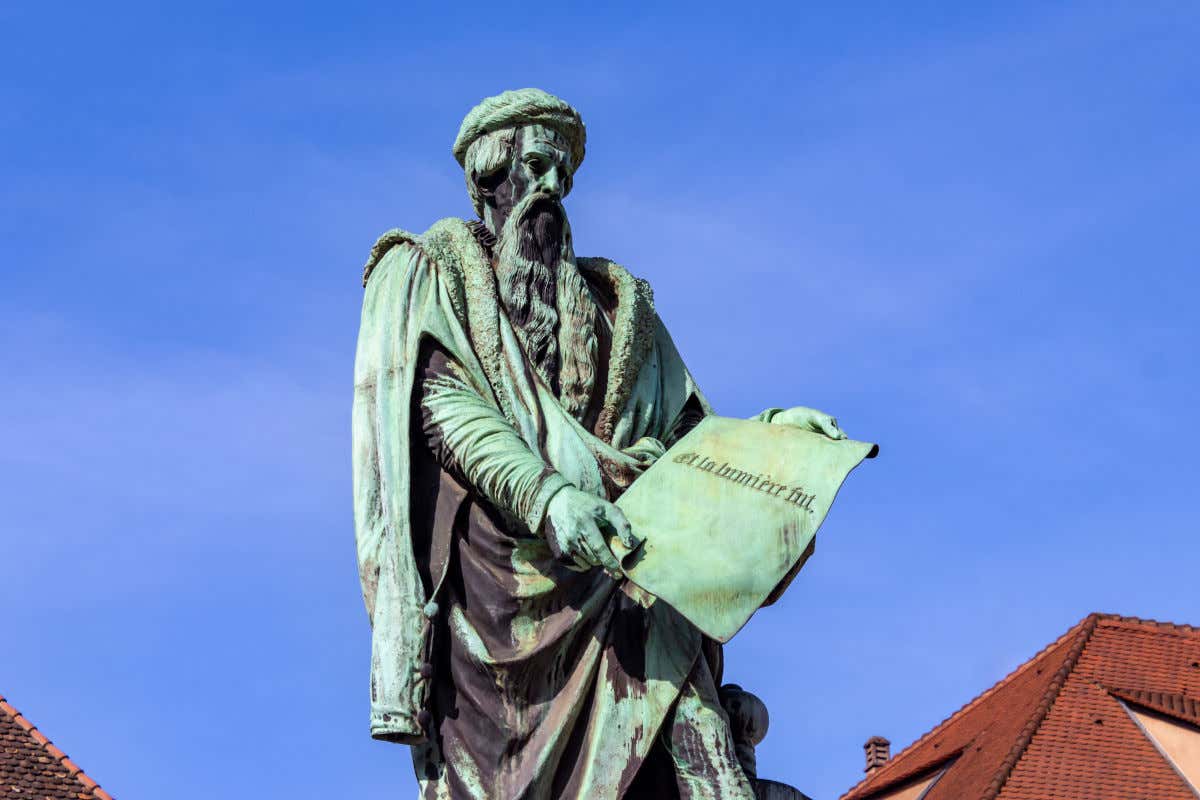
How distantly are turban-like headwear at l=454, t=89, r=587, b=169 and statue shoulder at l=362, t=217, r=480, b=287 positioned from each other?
349 mm

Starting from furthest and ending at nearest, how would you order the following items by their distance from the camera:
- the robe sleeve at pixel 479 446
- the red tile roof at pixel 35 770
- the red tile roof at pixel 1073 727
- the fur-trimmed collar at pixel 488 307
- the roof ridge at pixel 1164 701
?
1. the roof ridge at pixel 1164 701
2. the red tile roof at pixel 1073 727
3. the red tile roof at pixel 35 770
4. the fur-trimmed collar at pixel 488 307
5. the robe sleeve at pixel 479 446

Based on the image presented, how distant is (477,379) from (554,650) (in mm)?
995

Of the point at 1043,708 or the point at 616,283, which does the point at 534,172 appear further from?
the point at 1043,708

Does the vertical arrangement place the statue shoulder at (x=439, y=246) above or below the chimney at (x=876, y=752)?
below

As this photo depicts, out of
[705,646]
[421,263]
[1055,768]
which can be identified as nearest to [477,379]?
[421,263]

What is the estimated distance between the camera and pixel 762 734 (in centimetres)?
980

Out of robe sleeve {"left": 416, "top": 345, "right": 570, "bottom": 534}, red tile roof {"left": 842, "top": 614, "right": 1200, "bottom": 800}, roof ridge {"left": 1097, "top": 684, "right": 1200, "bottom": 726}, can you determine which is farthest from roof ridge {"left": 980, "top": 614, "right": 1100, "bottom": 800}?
robe sleeve {"left": 416, "top": 345, "right": 570, "bottom": 534}

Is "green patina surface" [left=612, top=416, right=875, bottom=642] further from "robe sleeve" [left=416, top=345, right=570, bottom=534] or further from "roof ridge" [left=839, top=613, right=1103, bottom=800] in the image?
"roof ridge" [left=839, top=613, right=1103, bottom=800]

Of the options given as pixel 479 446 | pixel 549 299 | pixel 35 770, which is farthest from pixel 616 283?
pixel 35 770

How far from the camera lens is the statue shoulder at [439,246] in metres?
10.1

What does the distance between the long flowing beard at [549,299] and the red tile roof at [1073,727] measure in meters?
27.7

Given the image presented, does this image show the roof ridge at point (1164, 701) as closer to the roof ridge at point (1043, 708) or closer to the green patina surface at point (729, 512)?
the roof ridge at point (1043, 708)

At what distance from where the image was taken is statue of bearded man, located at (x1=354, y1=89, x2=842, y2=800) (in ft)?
31.0

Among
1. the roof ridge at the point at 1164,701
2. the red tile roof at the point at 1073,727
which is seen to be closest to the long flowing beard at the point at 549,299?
the red tile roof at the point at 1073,727
